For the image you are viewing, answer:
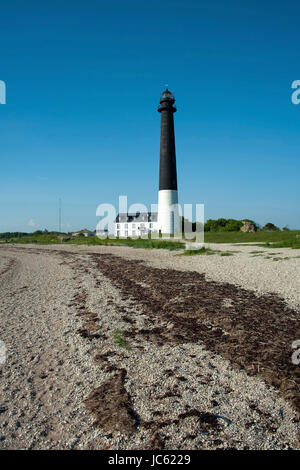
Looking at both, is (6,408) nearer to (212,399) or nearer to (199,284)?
(212,399)

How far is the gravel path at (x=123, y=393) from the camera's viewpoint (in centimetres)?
367

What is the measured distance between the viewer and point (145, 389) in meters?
4.67

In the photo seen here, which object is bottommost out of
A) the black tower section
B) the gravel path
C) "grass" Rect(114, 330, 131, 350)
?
the gravel path

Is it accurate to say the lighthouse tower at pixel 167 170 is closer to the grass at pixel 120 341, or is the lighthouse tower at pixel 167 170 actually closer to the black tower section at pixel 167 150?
the black tower section at pixel 167 150

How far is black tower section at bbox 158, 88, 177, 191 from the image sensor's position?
4406 cm

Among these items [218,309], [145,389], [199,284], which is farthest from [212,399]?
[199,284]

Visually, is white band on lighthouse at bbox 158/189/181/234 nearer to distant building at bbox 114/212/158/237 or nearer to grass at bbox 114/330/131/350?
distant building at bbox 114/212/158/237

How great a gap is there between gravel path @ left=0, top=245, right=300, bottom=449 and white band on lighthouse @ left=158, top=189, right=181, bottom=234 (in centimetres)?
3656

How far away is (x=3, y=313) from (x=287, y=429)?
775 centimetres

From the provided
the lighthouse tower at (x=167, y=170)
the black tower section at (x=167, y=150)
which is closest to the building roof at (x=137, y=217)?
the lighthouse tower at (x=167, y=170)

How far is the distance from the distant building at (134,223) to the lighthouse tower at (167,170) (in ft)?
99.9

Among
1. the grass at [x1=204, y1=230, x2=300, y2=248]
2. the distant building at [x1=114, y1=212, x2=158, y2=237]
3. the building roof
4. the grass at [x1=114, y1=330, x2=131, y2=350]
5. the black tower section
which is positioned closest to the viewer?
the grass at [x1=114, y1=330, x2=131, y2=350]

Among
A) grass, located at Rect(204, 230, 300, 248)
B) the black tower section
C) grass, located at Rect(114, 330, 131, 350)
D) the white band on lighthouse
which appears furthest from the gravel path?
the black tower section
